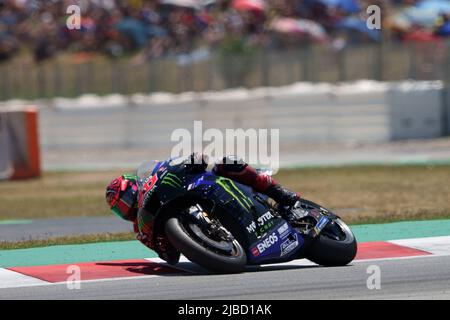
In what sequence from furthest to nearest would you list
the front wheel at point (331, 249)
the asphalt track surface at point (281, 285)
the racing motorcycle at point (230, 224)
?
1. the front wheel at point (331, 249)
2. the racing motorcycle at point (230, 224)
3. the asphalt track surface at point (281, 285)

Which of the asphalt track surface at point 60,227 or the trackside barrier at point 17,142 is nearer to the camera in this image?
the asphalt track surface at point 60,227

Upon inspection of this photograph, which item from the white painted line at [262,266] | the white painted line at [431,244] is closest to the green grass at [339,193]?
the white painted line at [431,244]

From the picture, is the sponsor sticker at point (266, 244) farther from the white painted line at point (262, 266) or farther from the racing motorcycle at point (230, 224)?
the white painted line at point (262, 266)

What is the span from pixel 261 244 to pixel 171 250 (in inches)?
29.9

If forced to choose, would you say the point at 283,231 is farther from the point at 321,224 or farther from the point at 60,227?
the point at 60,227

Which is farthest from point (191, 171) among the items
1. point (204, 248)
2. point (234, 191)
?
point (204, 248)

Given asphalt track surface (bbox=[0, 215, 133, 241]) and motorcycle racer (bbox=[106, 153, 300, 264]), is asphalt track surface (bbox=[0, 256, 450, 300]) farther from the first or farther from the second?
asphalt track surface (bbox=[0, 215, 133, 241])

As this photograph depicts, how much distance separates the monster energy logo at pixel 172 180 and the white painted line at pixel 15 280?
1.23 meters

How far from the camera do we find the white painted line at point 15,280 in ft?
26.2

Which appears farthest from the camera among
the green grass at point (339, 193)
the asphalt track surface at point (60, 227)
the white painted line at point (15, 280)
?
the green grass at point (339, 193)

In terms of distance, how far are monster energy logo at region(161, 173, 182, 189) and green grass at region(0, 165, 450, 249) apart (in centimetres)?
320
